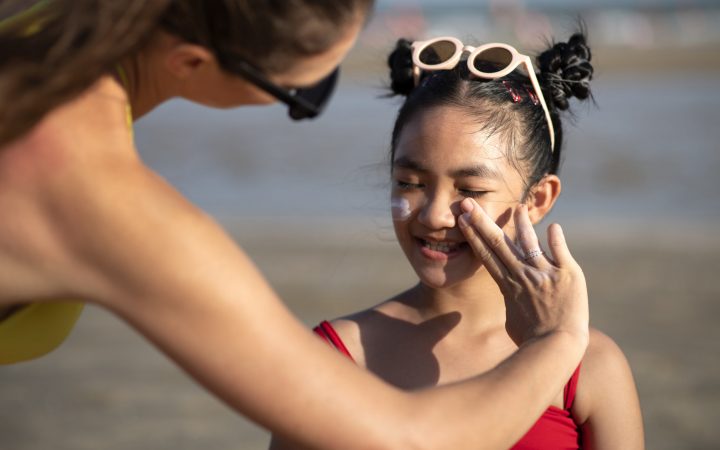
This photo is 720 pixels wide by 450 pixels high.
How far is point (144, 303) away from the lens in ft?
6.34

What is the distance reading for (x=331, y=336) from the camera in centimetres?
312

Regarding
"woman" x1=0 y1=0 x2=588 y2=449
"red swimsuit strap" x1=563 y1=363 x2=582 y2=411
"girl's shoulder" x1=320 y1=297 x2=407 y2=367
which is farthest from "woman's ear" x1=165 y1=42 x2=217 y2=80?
"red swimsuit strap" x1=563 y1=363 x2=582 y2=411

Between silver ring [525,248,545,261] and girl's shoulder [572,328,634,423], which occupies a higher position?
silver ring [525,248,545,261]

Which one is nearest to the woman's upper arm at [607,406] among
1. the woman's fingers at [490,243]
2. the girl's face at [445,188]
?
the girl's face at [445,188]

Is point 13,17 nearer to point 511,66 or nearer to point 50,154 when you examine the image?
point 50,154

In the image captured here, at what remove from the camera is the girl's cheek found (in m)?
3.07

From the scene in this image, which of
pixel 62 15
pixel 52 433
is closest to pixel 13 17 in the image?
pixel 62 15

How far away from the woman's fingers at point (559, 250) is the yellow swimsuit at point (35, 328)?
1.18 meters

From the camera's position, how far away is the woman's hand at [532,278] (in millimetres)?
2453

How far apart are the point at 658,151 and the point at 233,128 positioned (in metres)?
8.31

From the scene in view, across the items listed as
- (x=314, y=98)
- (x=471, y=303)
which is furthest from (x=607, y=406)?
(x=314, y=98)

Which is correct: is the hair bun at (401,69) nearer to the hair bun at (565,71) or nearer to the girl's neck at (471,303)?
the hair bun at (565,71)

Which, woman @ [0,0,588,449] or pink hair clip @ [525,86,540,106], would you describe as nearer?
woman @ [0,0,588,449]

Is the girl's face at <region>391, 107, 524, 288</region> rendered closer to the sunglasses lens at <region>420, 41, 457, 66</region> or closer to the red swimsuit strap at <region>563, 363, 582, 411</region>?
the sunglasses lens at <region>420, 41, 457, 66</region>
